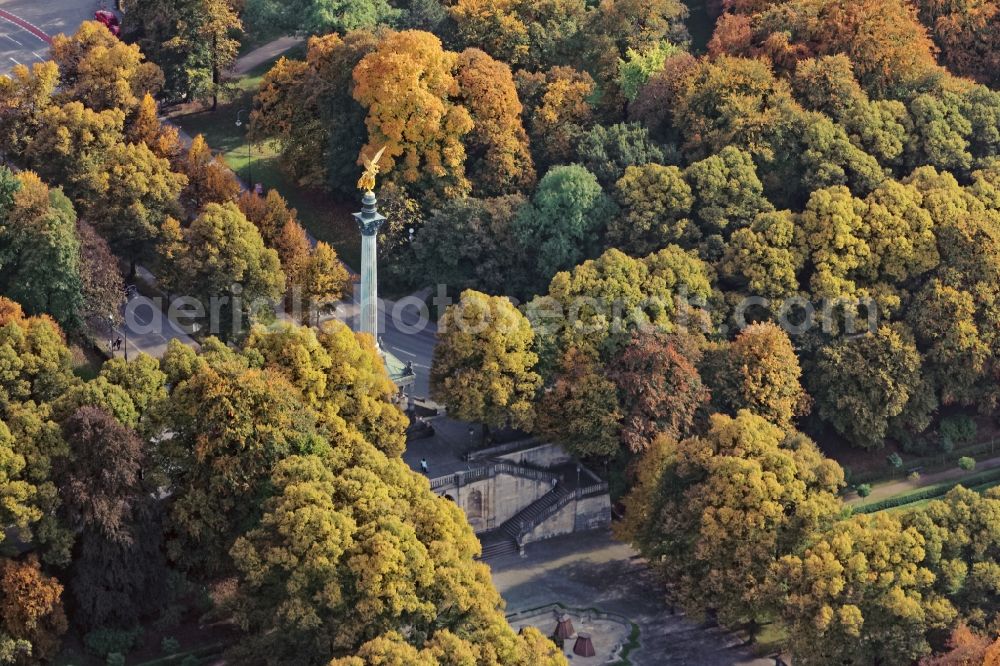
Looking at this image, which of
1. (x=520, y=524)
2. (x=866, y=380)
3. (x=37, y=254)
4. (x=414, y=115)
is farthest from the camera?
(x=414, y=115)

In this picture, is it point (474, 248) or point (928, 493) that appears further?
point (474, 248)

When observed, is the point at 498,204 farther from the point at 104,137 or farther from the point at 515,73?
the point at 104,137

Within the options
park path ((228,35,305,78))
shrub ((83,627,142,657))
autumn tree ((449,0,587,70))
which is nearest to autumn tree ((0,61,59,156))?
park path ((228,35,305,78))

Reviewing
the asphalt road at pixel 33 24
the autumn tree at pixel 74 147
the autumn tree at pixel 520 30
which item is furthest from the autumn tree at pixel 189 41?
the autumn tree at pixel 520 30

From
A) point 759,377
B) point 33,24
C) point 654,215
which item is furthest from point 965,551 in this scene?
point 33,24

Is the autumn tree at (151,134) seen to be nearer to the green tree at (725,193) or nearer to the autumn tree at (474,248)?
the autumn tree at (474,248)

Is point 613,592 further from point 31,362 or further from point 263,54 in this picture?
point 263,54
